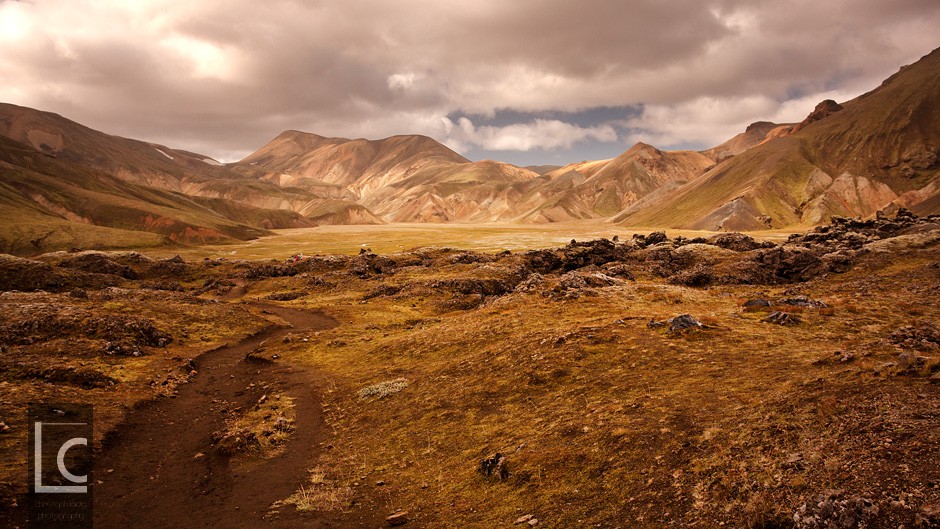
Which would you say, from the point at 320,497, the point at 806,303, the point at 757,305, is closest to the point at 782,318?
the point at 757,305

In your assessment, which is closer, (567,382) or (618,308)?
(567,382)

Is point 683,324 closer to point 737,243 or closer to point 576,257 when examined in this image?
point 576,257

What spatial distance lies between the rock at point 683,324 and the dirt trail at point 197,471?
2157 cm

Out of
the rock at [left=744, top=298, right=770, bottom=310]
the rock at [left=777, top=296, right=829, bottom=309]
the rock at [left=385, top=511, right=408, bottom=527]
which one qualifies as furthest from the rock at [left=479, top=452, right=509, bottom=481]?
the rock at [left=777, top=296, right=829, bottom=309]

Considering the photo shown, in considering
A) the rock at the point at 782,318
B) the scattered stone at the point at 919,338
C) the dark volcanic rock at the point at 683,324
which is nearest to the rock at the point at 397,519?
the dark volcanic rock at the point at 683,324

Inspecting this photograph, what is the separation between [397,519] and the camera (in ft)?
54.0

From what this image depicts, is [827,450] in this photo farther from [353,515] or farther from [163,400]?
[163,400]

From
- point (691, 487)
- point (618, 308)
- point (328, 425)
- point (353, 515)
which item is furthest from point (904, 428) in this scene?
point (618, 308)

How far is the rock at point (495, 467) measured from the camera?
1750 centimetres

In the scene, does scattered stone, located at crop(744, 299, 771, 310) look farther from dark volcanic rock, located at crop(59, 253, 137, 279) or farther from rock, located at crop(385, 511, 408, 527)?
dark volcanic rock, located at crop(59, 253, 137, 279)

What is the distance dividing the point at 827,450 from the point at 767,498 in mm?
2581

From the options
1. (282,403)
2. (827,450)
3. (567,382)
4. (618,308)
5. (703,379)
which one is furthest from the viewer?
(618,308)

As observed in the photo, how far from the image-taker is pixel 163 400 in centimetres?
3147

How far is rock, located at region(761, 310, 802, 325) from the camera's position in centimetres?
2980
